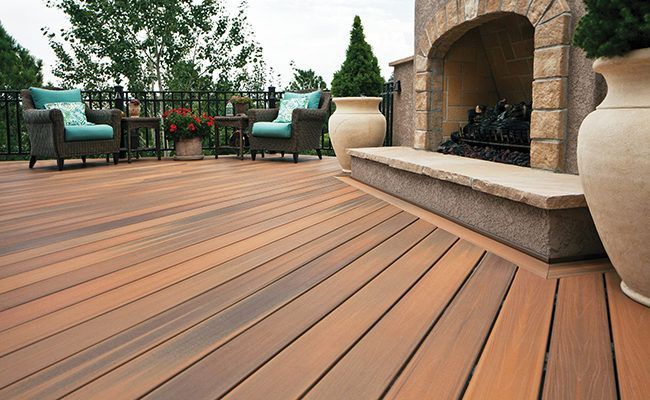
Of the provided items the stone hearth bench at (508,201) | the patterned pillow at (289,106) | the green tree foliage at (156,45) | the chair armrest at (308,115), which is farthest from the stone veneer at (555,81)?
the green tree foliage at (156,45)

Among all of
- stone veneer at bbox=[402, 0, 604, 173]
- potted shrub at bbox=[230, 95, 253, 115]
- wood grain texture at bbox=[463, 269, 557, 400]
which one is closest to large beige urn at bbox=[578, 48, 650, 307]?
wood grain texture at bbox=[463, 269, 557, 400]

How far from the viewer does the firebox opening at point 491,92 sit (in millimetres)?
3309

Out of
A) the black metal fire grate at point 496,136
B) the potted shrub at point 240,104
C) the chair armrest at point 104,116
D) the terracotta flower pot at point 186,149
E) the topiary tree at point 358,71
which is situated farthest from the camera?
the potted shrub at point 240,104

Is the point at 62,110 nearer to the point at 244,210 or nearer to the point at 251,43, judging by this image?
the point at 244,210

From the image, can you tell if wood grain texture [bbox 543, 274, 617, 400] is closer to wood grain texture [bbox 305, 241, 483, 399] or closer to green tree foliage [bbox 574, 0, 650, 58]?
wood grain texture [bbox 305, 241, 483, 399]

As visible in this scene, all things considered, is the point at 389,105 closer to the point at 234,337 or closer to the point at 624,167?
the point at 624,167

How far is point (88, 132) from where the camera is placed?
527 centimetres

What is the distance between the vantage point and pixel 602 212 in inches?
60.9

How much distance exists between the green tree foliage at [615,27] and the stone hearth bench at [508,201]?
0.56 m

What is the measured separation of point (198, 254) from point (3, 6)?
1147cm

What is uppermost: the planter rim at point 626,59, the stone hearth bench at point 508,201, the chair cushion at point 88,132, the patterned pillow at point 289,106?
the patterned pillow at point 289,106

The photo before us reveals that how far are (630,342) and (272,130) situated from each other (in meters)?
4.96

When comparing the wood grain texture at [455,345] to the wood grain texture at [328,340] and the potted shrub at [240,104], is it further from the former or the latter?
the potted shrub at [240,104]

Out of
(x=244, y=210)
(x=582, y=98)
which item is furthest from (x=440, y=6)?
(x=244, y=210)
